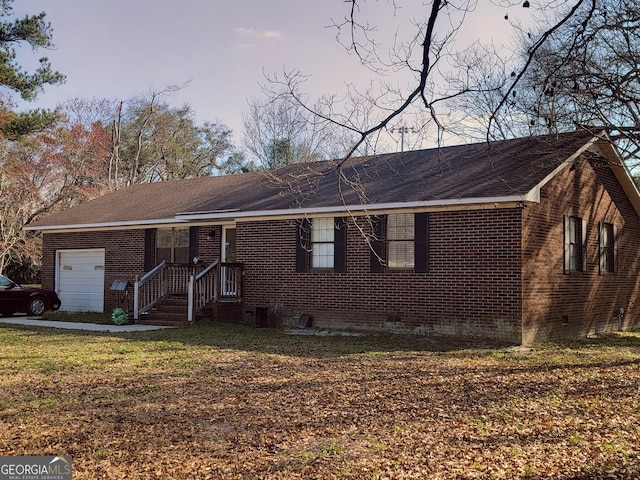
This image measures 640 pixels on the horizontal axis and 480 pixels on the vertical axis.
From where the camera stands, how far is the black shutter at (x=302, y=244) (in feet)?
50.2

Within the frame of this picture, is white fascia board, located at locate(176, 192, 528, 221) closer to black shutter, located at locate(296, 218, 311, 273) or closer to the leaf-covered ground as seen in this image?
black shutter, located at locate(296, 218, 311, 273)

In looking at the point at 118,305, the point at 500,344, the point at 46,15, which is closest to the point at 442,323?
the point at 500,344

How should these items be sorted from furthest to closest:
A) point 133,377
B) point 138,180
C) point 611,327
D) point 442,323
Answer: point 138,180 → point 611,327 → point 442,323 → point 133,377

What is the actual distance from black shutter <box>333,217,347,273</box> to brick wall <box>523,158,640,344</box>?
161 inches

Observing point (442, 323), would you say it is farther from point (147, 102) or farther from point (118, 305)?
point (147, 102)

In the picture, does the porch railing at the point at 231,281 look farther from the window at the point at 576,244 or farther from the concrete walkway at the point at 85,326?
the window at the point at 576,244

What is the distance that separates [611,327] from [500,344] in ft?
19.0

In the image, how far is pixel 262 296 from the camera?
16.0 metres

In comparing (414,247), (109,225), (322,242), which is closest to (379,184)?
(322,242)

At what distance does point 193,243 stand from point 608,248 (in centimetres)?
1115

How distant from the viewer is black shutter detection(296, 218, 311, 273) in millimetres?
15289

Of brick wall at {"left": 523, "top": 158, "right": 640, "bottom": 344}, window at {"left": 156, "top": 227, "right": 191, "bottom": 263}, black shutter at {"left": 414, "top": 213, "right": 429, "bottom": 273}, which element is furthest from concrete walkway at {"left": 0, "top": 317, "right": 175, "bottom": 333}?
brick wall at {"left": 523, "top": 158, "right": 640, "bottom": 344}

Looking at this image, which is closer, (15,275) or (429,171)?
(429,171)

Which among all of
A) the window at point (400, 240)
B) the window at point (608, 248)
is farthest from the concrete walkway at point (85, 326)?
the window at point (608, 248)
